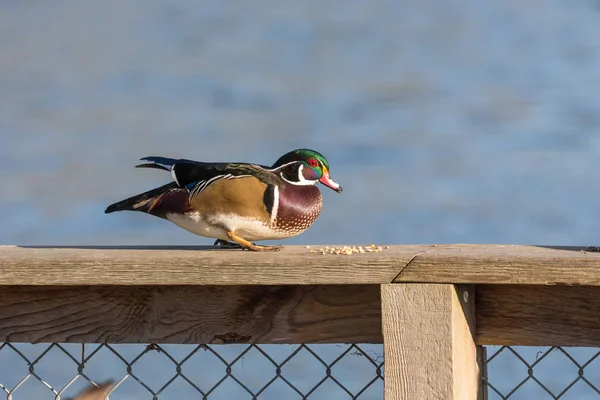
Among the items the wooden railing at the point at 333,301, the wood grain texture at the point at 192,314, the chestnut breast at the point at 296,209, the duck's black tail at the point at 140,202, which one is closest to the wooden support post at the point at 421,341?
the wooden railing at the point at 333,301

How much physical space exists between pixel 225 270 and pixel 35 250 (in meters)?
0.61

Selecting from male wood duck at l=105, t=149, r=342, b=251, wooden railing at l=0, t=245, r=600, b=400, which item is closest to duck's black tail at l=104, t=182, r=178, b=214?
male wood duck at l=105, t=149, r=342, b=251

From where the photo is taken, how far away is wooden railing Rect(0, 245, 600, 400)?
181 cm

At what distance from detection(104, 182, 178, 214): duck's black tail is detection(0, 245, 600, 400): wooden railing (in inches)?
17.5

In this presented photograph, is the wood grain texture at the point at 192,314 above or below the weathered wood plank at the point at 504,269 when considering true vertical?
below

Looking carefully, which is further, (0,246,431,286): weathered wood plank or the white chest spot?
the white chest spot

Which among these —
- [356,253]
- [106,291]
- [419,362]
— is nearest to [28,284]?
[106,291]

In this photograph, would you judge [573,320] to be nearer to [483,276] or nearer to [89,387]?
[483,276]

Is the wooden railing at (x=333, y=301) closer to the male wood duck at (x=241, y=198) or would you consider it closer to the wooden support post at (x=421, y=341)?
the wooden support post at (x=421, y=341)

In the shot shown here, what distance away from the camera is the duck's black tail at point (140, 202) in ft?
8.61

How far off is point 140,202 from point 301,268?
90 cm

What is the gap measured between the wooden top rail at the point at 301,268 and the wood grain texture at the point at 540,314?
81 millimetres

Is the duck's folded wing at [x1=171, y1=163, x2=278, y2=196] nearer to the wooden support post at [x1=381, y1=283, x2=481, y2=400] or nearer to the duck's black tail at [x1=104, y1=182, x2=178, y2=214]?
the duck's black tail at [x1=104, y1=182, x2=178, y2=214]

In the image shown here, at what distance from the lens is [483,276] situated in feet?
5.92
